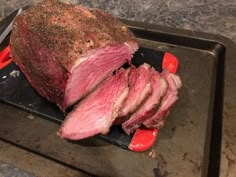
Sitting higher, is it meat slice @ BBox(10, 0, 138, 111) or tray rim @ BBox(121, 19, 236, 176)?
meat slice @ BBox(10, 0, 138, 111)

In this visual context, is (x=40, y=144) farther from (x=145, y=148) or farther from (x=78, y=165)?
(x=145, y=148)

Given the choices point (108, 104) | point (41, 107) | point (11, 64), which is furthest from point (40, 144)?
point (11, 64)

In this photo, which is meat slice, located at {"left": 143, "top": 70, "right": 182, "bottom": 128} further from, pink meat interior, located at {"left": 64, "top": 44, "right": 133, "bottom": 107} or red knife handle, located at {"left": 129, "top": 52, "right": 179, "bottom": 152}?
pink meat interior, located at {"left": 64, "top": 44, "right": 133, "bottom": 107}

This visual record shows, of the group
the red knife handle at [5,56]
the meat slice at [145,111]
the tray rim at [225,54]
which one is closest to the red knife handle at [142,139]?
the meat slice at [145,111]

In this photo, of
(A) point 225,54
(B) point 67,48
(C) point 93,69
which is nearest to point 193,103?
(A) point 225,54

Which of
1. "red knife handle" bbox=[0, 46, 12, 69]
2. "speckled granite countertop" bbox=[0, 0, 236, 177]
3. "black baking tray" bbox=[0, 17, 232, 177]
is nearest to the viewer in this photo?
"black baking tray" bbox=[0, 17, 232, 177]

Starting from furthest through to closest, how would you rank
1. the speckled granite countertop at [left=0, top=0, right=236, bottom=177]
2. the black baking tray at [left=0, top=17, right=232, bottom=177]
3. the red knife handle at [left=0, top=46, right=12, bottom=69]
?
1. the speckled granite countertop at [left=0, top=0, right=236, bottom=177]
2. the red knife handle at [left=0, top=46, right=12, bottom=69]
3. the black baking tray at [left=0, top=17, right=232, bottom=177]

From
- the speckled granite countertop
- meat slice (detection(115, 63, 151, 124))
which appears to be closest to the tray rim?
the speckled granite countertop

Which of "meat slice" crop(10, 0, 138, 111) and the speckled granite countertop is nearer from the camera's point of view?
"meat slice" crop(10, 0, 138, 111)
